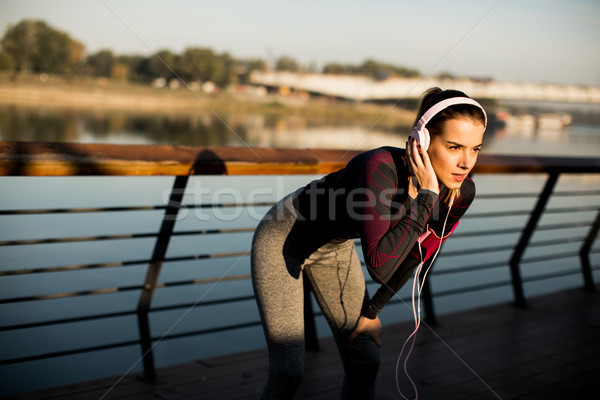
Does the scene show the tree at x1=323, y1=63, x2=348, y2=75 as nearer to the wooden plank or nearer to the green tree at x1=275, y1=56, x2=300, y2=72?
the green tree at x1=275, y1=56, x2=300, y2=72

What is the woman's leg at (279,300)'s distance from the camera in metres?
1.80

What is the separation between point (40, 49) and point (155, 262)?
3931cm

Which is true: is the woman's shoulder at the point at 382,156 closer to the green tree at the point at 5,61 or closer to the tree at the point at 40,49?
the tree at the point at 40,49

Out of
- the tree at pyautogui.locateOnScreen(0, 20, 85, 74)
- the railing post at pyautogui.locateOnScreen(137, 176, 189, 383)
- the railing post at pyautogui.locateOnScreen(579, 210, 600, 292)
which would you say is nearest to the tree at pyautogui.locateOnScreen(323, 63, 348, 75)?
the tree at pyautogui.locateOnScreen(0, 20, 85, 74)

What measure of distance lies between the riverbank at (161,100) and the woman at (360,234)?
98.5ft

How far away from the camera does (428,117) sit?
1659 mm

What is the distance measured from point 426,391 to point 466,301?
17.3ft

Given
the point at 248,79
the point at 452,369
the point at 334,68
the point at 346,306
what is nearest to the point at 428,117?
the point at 346,306

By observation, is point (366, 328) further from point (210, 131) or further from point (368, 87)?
point (368, 87)

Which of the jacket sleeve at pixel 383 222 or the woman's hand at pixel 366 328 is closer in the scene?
the jacket sleeve at pixel 383 222

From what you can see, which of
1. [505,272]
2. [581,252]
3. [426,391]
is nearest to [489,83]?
[505,272]

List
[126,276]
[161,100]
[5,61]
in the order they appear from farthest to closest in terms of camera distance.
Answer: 1. [161,100]
2. [5,61]
3. [126,276]

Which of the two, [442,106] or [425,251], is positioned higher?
[442,106]

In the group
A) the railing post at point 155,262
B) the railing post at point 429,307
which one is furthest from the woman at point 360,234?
the railing post at point 429,307
